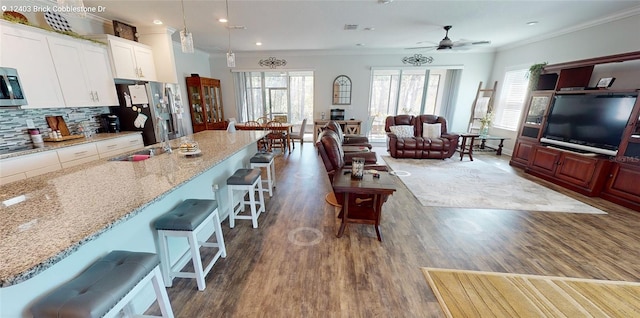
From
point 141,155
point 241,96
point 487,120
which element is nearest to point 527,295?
point 141,155

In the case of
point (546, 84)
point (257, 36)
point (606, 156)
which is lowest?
point (606, 156)

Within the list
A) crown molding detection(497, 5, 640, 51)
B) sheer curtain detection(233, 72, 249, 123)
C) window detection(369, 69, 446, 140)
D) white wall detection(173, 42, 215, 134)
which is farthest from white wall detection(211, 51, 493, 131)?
crown molding detection(497, 5, 640, 51)

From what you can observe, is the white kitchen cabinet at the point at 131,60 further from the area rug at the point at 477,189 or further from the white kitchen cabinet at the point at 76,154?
the area rug at the point at 477,189

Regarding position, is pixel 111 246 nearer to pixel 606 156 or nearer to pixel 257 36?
pixel 257 36

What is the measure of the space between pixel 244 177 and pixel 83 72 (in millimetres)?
2822

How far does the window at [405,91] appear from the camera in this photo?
6801mm

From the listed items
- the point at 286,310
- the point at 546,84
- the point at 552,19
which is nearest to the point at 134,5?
the point at 286,310

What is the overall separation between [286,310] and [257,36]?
502 cm

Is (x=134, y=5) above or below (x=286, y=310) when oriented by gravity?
above

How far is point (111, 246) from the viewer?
1316 mm

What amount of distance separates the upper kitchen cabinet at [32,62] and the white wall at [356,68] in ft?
14.7

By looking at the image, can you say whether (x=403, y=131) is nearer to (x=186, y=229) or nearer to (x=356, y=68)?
(x=356, y=68)

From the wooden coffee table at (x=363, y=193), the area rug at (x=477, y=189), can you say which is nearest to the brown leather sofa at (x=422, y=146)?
the area rug at (x=477, y=189)

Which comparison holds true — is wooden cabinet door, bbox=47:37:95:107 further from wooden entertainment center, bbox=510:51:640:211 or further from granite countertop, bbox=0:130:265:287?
wooden entertainment center, bbox=510:51:640:211
